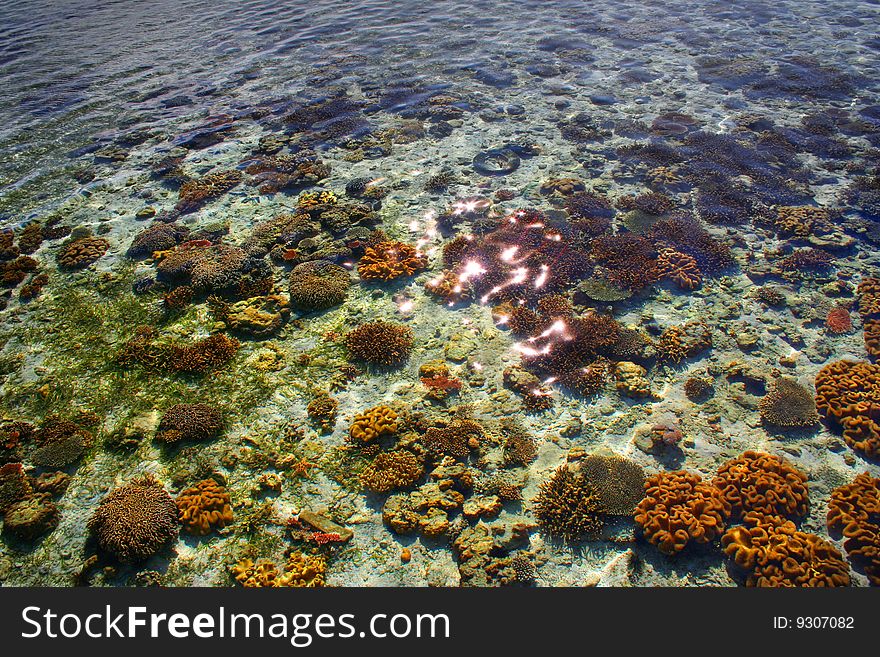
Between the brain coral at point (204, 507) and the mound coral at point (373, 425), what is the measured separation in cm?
243

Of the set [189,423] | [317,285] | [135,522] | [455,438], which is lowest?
[455,438]

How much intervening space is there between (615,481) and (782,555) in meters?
2.45

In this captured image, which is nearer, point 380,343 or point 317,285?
point 380,343

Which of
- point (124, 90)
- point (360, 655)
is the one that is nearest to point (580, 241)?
point (360, 655)

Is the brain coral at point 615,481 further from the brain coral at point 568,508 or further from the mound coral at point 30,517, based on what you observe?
the mound coral at point 30,517

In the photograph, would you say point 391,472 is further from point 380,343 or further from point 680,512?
point 680,512

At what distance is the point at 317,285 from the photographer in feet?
40.6

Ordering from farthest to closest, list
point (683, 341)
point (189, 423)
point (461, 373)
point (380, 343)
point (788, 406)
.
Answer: point (380, 343) → point (683, 341) → point (461, 373) → point (189, 423) → point (788, 406)

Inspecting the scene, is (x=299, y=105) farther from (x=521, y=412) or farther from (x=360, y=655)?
(x=360, y=655)

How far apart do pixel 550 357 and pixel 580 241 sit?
14.5 ft

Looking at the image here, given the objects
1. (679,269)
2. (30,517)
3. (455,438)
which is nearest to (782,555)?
(455,438)

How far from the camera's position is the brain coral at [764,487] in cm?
795

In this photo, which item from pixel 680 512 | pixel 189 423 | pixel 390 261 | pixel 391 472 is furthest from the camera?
pixel 390 261

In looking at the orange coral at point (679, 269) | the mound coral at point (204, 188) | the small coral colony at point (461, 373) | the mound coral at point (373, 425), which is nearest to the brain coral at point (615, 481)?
the small coral colony at point (461, 373)
